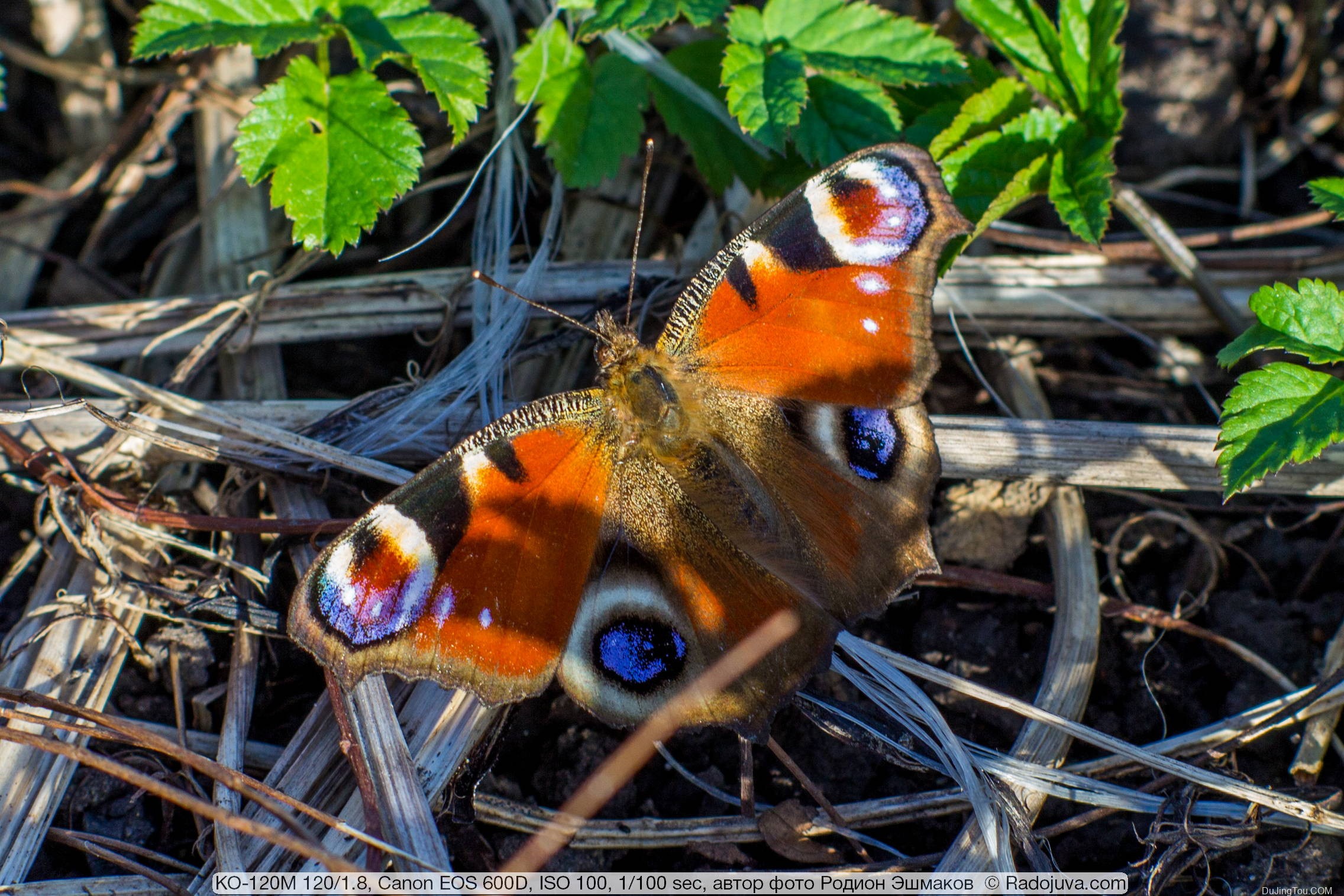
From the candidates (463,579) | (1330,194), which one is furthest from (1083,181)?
(463,579)

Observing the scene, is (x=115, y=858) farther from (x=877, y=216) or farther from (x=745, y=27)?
(x=745, y=27)

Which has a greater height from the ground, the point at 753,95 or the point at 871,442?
the point at 753,95

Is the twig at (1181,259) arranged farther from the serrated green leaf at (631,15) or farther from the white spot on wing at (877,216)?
the serrated green leaf at (631,15)

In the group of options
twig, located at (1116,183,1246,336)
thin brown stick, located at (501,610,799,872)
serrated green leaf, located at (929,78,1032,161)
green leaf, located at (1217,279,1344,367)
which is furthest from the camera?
twig, located at (1116,183,1246,336)

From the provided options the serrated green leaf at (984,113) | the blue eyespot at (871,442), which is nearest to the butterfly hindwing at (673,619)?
the blue eyespot at (871,442)

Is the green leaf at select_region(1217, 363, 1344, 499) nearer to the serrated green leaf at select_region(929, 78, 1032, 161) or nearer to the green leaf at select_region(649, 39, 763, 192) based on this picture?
the serrated green leaf at select_region(929, 78, 1032, 161)

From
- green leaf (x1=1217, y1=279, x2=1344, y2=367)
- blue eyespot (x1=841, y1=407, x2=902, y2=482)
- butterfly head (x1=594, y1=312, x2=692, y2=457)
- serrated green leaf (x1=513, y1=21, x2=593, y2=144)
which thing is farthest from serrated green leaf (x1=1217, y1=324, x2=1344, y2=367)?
serrated green leaf (x1=513, y1=21, x2=593, y2=144)

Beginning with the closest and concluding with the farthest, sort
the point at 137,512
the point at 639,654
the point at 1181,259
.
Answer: the point at 639,654
the point at 137,512
the point at 1181,259
